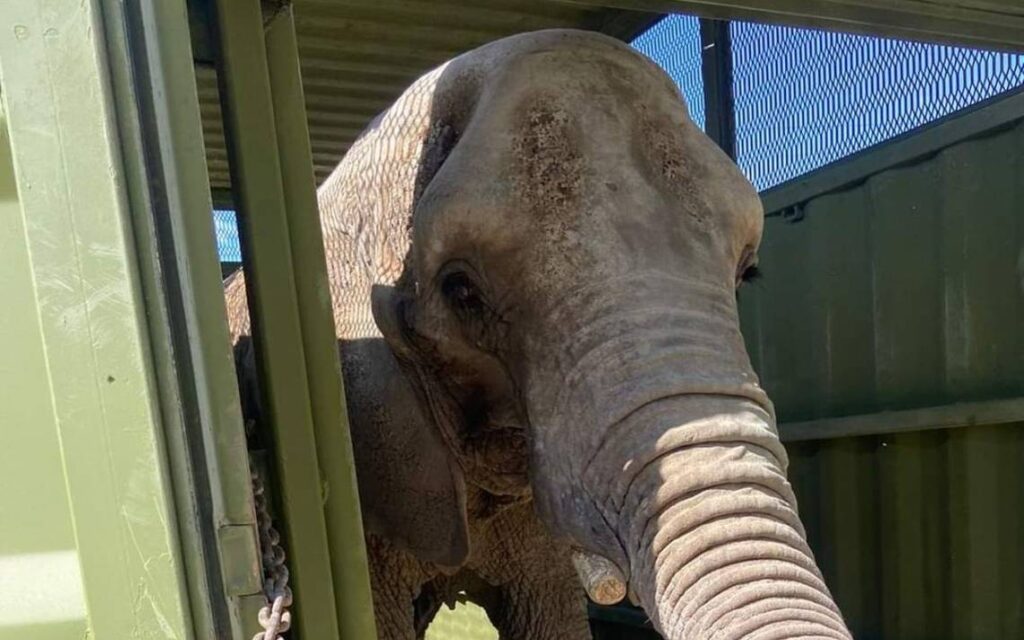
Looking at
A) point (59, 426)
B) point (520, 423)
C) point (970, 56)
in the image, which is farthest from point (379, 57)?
point (59, 426)

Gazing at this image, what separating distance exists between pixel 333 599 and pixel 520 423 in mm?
554

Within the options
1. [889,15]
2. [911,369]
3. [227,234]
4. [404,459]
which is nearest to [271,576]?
[404,459]

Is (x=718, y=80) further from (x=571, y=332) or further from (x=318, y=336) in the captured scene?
(x=318, y=336)

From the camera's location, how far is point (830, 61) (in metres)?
3.56

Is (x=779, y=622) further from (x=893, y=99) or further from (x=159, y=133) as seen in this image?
(x=893, y=99)

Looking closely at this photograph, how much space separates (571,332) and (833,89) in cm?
256

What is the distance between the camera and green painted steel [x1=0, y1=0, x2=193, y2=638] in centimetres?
100

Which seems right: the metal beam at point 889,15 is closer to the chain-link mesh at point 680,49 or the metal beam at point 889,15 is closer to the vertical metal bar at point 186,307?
the vertical metal bar at point 186,307

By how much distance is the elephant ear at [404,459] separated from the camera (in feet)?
6.10

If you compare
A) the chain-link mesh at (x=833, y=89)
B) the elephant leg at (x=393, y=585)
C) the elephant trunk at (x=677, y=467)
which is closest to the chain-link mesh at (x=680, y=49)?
the chain-link mesh at (x=833, y=89)

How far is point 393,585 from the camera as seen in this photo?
227 cm

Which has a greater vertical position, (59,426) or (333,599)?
(59,426)

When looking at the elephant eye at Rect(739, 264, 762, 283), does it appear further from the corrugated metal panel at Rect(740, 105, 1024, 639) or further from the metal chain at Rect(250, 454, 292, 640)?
the corrugated metal panel at Rect(740, 105, 1024, 639)

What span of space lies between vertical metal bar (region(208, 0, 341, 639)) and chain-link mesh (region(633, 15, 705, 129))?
3.00 metres
